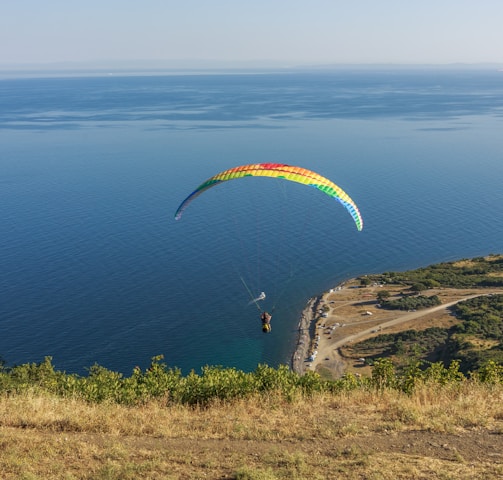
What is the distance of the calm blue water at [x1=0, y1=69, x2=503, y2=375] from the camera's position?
4650cm

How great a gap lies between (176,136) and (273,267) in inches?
3082

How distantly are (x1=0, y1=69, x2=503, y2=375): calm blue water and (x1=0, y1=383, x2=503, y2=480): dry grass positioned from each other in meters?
29.5

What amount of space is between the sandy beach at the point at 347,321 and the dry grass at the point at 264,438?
1025 inches

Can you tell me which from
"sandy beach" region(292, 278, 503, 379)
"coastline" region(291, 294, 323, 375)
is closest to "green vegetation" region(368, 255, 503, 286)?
"sandy beach" region(292, 278, 503, 379)

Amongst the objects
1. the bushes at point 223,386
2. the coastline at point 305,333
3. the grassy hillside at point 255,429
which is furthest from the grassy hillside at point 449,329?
the grassy hillside at point 255,429

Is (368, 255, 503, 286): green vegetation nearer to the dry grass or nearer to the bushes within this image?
the bushes

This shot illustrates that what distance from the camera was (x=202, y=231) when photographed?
67938 millimetres

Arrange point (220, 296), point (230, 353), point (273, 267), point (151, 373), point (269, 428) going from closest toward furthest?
point (269, 428) → point (151, 373) → point (230, 353) → point (220, 296) → point (273, 267)

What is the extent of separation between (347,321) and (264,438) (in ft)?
119

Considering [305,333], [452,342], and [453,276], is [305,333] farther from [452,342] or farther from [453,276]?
[453,276]

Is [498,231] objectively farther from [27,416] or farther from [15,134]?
[15,134]

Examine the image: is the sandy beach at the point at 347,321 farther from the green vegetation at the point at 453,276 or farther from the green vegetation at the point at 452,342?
the green vegetation at the point at 452,342

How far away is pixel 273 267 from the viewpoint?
58438 mm

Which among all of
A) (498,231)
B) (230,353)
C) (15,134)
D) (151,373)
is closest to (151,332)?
(230,353)
